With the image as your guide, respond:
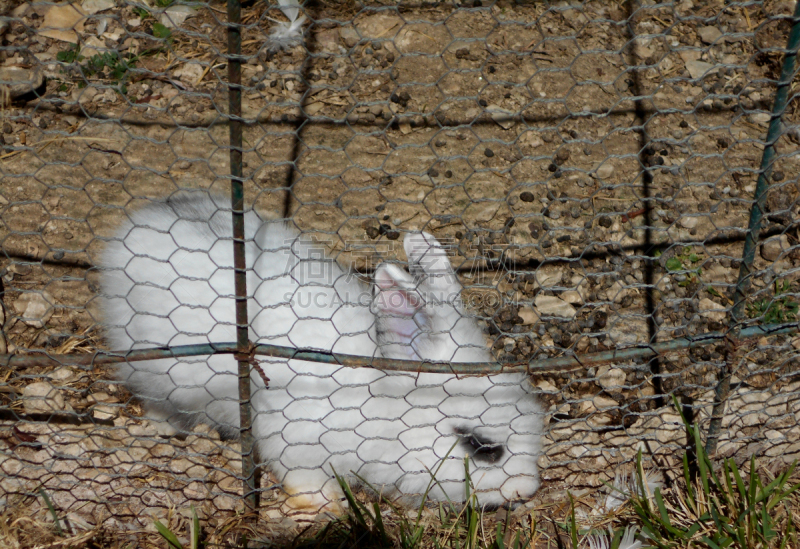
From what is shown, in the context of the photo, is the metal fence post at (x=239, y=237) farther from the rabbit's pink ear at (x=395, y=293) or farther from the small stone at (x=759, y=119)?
the small stone at (x=759, y=119)

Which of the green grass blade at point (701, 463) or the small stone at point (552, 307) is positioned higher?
the small stone at point (552, 307)

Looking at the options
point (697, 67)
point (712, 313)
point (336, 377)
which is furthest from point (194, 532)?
point (697, 67)

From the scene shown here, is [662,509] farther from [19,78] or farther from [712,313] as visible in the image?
[19,78]

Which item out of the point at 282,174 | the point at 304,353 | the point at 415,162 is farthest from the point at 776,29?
the point at 304,353

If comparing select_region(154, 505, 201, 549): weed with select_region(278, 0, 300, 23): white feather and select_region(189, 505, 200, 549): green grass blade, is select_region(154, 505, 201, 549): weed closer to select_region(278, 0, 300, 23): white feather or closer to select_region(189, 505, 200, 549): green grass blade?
select_region(189, 505, 200, 549): green grass blade

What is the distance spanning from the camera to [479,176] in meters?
3.81

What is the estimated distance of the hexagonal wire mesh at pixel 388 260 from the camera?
2498 millimetres

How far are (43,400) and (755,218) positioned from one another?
2.77m

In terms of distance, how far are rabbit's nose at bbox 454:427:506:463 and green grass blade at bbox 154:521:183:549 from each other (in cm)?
104

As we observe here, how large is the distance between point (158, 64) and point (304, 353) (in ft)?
9.24

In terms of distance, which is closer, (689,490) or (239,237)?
(239,237)

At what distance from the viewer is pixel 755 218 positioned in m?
2.15

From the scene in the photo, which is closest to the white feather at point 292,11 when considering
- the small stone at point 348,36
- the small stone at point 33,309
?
the small stone at point 348,36

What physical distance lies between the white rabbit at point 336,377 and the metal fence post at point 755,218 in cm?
65
